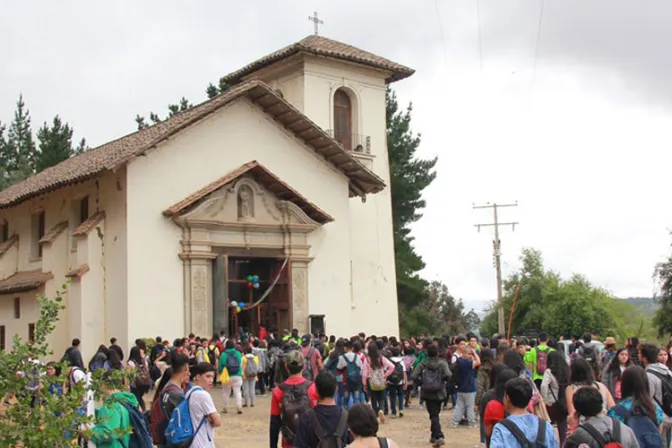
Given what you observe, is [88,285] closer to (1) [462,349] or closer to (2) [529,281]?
(1) [462,349]

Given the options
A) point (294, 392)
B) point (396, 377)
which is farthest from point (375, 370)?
point (294, 392)

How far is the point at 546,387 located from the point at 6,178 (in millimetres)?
47720

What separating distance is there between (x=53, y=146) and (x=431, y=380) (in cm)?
4046

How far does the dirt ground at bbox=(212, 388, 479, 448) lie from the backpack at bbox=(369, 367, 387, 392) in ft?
2.75

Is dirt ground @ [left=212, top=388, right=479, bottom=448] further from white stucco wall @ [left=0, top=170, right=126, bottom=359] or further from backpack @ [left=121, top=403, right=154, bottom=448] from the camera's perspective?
backpack @ [left=121, top=403, right=154, bottom=448]

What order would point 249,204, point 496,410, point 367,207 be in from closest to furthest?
point 496,410
point 249,204
point 367,207

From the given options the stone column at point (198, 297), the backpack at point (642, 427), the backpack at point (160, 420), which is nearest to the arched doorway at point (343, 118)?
the stone column at point (198, 297)

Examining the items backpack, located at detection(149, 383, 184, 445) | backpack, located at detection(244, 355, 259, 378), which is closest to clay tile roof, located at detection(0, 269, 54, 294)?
backpack, located at detection(244, 355, 259, 378)

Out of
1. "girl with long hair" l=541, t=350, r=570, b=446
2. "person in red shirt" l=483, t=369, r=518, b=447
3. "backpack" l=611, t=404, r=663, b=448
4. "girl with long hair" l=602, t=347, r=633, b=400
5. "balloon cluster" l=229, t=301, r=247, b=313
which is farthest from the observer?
"balloon cluster" l=229, t=301, r=247, b=313

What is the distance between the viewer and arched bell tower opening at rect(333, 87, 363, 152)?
32.9 meters

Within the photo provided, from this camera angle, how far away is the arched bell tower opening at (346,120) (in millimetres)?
32944

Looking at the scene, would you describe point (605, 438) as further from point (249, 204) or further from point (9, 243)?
point (9, 243)

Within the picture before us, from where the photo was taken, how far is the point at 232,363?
58.2ft

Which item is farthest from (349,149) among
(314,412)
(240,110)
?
(314,412)
